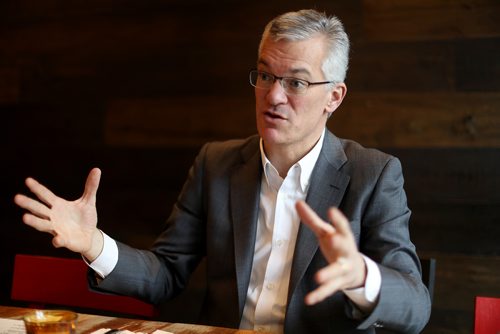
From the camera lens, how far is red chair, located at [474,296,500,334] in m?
1.60

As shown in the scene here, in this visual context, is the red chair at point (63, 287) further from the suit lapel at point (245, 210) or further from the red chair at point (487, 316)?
the red chair at point (487, 316)

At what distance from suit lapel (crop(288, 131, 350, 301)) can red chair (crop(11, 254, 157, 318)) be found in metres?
0.52

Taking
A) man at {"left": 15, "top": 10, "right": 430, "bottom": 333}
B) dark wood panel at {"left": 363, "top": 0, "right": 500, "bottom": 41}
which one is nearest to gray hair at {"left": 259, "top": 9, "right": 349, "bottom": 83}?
man at {"left": 15, "top": 10, "right": 430, "bottom": 333}

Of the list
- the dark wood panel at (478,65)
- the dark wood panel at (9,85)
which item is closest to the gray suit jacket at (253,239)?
the dark wood panel at (478,65)

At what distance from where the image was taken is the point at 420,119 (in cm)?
251

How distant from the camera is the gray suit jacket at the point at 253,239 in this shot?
169cm

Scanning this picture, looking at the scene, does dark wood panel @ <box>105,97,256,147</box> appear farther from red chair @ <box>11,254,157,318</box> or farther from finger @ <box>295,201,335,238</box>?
finger @ <box>295,201,335,238</box>

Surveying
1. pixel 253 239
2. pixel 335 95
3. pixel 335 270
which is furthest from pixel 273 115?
pixel 335 270

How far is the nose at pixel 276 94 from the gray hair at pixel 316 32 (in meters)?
0.14

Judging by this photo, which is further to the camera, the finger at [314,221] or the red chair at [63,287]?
the red chair at [63,287]

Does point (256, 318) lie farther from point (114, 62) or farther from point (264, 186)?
point (114, 62)

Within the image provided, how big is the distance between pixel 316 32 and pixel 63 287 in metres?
1.15

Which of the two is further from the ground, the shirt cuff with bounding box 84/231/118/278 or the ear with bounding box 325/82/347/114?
the ear with bounding box 325/82/347/114

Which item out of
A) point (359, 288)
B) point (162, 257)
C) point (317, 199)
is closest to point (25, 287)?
point (162, 257)
